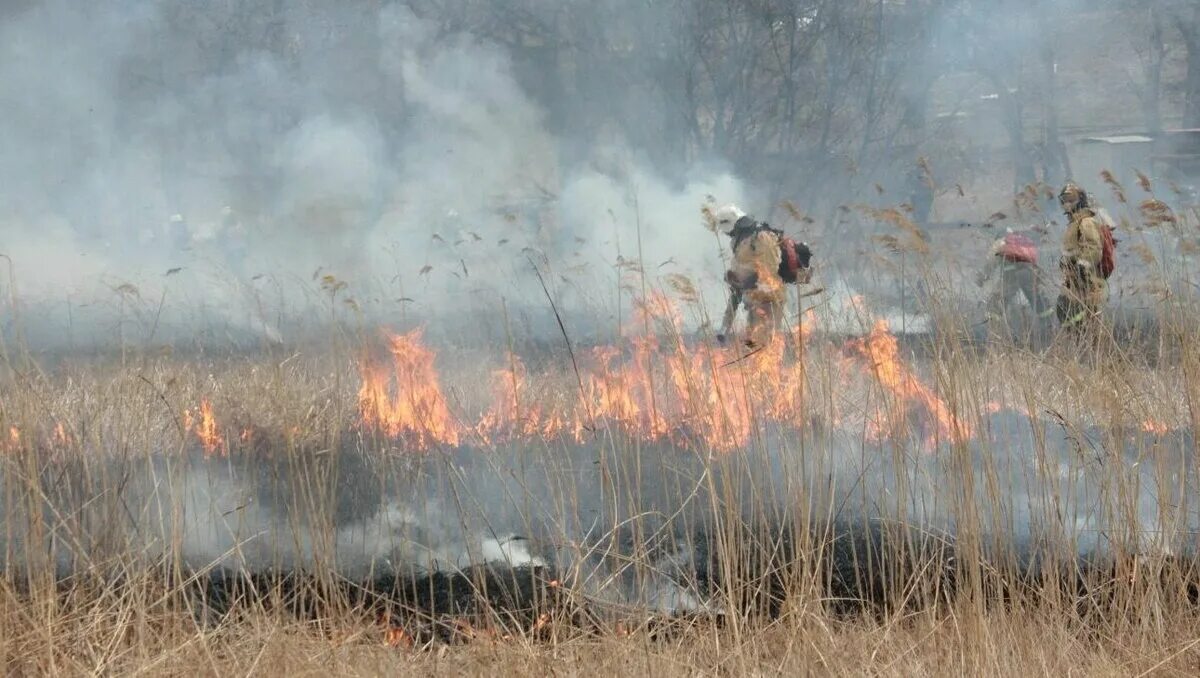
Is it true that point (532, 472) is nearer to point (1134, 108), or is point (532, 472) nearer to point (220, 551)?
point (220, 551)

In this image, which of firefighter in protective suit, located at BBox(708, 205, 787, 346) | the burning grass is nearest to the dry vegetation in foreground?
the burning grass

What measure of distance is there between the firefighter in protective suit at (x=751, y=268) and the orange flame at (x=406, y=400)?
1.70 meters

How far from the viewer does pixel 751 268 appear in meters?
7.21

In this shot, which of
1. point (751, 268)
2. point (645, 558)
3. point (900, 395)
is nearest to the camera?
point (645, 558)

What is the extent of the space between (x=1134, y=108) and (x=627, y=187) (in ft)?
24.1

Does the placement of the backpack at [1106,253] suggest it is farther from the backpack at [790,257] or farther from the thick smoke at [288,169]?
the thick smoke at [288,169]

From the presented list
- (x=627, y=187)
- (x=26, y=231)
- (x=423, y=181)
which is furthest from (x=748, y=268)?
(x=26, y=231)

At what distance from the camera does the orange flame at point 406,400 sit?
14.4 ft

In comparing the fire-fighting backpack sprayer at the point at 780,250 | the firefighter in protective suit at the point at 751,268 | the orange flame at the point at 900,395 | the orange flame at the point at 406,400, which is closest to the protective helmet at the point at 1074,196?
the fire-fighting backpack sprayer at the point at 780,250

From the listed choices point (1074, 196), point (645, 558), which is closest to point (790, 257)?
point (1074, 196)

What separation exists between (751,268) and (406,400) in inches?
100

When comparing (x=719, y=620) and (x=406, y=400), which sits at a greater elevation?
(x=406, y=400)

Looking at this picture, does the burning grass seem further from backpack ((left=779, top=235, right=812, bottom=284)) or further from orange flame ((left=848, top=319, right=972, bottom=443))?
backpack ((left=779, top=235, right=812, bottom=284))

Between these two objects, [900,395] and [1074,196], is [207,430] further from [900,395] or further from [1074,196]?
[1074,196]
